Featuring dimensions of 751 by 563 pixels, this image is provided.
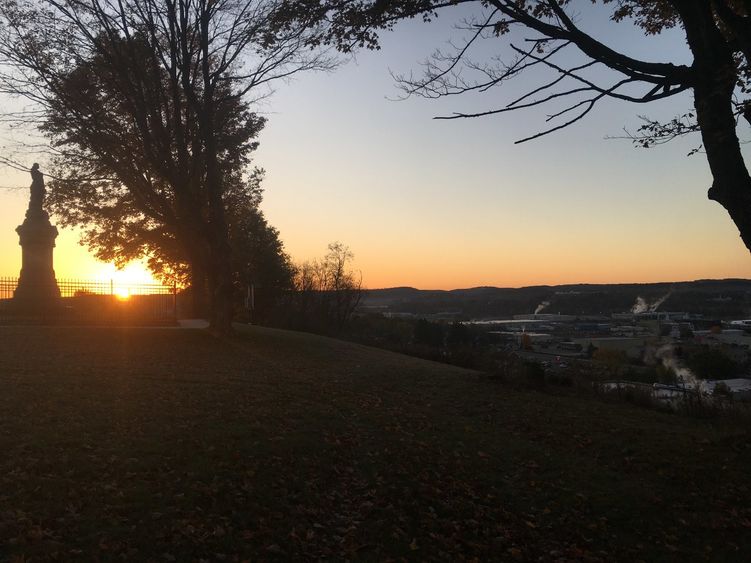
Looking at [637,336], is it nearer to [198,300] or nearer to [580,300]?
[580,300]

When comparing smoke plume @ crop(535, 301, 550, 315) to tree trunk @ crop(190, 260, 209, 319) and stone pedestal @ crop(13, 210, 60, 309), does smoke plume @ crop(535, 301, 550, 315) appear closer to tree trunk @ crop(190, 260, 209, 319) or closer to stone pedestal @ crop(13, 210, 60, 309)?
tree trunk @ crop(190, 260, 209, 319)

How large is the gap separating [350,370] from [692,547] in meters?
11.6

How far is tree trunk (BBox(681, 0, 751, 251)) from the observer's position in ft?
22.2

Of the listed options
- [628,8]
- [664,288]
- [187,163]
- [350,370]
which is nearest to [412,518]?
[628,8]

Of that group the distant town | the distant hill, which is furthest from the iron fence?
the distant hill

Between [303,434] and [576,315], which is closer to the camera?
[303,434]

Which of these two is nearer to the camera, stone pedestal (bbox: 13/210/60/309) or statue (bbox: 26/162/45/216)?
stone pedestal (bbox: 13/210/60/309)

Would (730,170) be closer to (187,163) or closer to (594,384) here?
(594,384)

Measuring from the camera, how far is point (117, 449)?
7117 millimetres

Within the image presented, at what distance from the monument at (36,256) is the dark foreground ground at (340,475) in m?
11.6

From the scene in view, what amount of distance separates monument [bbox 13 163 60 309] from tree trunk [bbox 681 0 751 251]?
75.4 ft

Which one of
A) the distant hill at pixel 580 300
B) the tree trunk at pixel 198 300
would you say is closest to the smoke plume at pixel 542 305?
the distant hill at pixel 580 300

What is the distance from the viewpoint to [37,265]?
77.0ft

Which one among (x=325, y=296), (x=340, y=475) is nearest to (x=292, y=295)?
(x=325, y=296)
